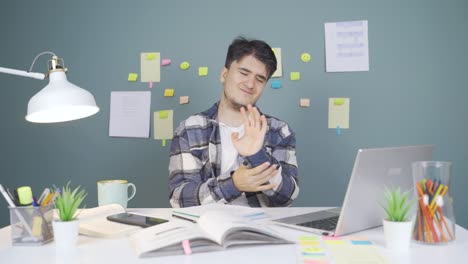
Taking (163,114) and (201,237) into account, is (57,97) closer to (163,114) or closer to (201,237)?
(201,237)

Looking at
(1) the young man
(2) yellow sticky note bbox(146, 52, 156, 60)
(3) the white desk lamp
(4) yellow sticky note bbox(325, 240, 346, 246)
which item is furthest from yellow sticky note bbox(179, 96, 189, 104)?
(4) yellow sticky note bbox(325, 240, 346, 246)

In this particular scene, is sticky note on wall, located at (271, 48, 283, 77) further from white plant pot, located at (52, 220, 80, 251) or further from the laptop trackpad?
white plant pot, located at (52, 220, 80, 251)

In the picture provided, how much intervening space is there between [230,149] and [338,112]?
0.72 metres

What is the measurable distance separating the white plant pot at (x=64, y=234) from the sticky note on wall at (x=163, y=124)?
1436 mm

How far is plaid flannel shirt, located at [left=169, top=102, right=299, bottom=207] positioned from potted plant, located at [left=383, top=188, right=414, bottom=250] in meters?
0.64

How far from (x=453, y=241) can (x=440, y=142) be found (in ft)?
4.70

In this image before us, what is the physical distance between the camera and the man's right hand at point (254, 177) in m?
1.46

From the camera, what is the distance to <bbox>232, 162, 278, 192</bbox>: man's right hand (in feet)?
4.78

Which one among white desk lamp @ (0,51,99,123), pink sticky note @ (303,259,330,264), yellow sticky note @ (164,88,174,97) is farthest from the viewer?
yellow sticky note @ (164,88,174,97)

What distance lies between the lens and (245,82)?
1.91m

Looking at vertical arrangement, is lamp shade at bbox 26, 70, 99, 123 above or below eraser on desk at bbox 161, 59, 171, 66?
below

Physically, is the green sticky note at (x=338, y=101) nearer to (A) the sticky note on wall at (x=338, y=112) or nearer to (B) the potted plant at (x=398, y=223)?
(A) the sticky note on wall at (x=338, y=112)

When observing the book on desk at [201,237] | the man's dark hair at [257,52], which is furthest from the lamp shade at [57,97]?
the man's dark hair at [257,52]

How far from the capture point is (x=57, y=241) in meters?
0.94
